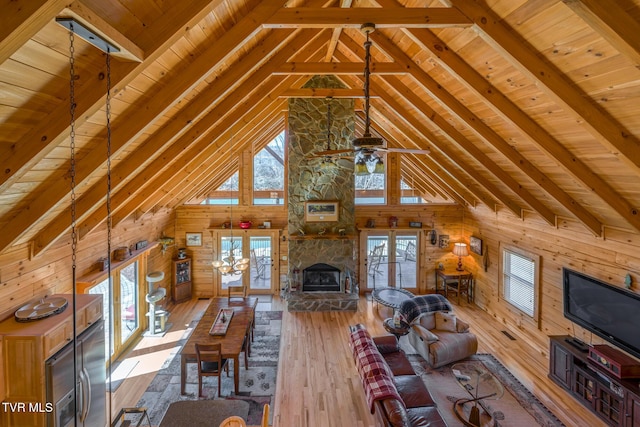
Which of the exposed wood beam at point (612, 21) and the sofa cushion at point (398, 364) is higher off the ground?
the exposed wood beam at point (612, 21)

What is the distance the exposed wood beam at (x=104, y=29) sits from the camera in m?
1.69

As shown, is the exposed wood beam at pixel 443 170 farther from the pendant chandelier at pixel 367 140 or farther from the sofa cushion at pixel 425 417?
the sofa cushion at pixel 425 417

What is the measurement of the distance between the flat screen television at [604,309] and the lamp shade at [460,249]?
3.46m

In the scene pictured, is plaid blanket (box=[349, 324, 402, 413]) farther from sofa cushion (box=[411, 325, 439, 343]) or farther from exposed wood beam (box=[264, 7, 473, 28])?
exposed wood beam (box=[264, 7, 473, 28])

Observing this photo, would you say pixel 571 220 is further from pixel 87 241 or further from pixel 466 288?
pixel 87 241

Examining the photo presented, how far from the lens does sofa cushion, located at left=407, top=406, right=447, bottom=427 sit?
383cm

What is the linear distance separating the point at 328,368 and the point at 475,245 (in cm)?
539

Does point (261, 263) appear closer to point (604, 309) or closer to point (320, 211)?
point (320, 211)

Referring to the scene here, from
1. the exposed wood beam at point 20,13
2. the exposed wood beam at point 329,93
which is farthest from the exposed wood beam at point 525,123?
the exposed wood beam at point 20,13

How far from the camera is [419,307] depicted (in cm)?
660

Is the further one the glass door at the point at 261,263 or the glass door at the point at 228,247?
the glass door at the point at 261,263

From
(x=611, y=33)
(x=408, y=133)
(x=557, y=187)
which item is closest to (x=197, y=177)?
(x=408, y=133)

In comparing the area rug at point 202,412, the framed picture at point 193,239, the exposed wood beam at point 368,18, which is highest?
the exposed wood beam at point 368,18

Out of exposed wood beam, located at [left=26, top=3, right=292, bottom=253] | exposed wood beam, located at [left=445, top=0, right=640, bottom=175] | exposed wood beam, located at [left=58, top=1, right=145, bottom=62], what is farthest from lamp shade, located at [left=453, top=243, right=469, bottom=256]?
exposed wood beam, located at [left=58, top=1, right=145, bottom=62]
